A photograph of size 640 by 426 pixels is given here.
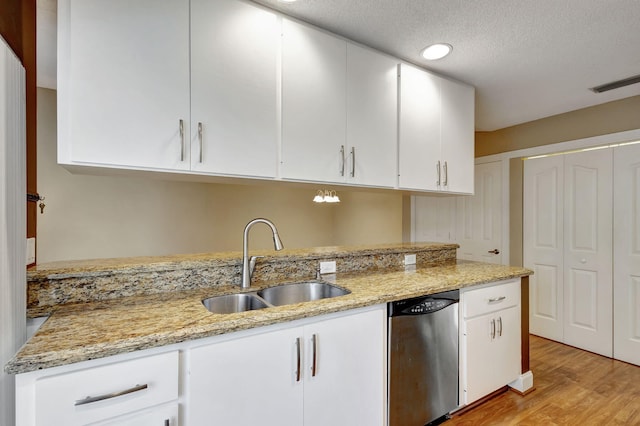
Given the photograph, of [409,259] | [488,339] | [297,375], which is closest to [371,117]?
[409,259]

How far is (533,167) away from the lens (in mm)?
3439

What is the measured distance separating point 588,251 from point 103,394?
13.0 feet

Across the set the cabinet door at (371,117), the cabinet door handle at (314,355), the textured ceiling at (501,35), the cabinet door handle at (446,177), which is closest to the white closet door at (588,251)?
the textured ceiling at (501,35)

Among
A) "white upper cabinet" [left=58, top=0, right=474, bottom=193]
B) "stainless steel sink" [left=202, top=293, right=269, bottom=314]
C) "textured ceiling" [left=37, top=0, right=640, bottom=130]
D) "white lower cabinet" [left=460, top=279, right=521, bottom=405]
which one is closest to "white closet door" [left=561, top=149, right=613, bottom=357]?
"textured ceiling" [left=37, top=0, right=640, bottom=130]

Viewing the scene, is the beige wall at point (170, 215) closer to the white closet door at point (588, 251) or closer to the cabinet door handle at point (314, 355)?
the cabinet door handle at point (314, 355)

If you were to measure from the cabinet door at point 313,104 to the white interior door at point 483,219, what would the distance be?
270 cm

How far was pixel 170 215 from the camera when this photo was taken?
436 centimetres

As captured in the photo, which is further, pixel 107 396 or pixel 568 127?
pixel 568 127

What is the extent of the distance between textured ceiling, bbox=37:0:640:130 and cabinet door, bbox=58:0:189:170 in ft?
2.08

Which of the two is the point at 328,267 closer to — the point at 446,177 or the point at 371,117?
the point at 371,117

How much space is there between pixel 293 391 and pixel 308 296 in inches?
25.6

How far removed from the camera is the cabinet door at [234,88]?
149 centimetres

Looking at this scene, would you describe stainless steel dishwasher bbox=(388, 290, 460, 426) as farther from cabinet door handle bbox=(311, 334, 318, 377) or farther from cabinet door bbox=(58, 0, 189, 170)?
cabinet door bbox=(58, 0, 189, 170)

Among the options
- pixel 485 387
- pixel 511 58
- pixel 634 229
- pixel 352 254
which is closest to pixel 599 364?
pixel 634 229
